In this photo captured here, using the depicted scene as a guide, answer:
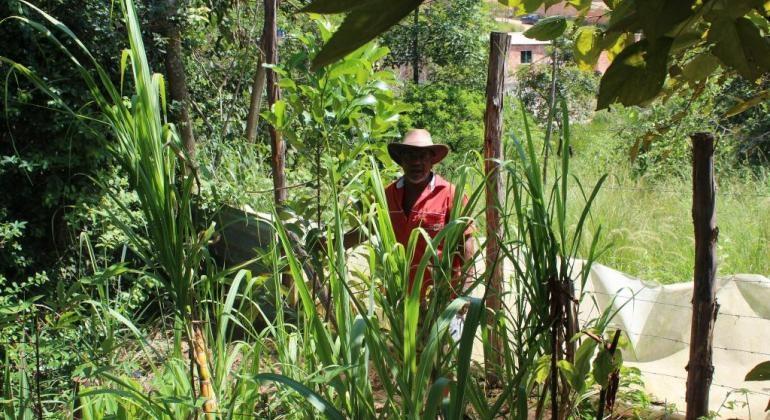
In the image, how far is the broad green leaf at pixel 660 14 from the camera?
1.17 feet

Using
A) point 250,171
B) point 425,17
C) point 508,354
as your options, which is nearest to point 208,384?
point 508,354

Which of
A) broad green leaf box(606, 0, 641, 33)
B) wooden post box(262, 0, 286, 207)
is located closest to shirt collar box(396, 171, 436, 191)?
wooden post box(262, 0, 286, 207)

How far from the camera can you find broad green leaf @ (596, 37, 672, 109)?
45 centimetres

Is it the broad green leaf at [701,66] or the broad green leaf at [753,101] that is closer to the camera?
the broad green leaf at [701,66]

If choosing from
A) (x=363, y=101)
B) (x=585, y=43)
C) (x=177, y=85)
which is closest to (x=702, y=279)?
(x=363, y=101)

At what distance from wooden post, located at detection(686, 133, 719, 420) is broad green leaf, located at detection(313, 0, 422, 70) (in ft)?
5.77

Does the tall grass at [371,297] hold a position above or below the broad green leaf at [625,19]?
below

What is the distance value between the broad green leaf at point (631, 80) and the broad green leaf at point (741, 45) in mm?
49

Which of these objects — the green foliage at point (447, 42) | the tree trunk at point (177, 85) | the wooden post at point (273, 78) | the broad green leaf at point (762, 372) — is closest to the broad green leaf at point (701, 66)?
the broad green leaf at point (762, 372)

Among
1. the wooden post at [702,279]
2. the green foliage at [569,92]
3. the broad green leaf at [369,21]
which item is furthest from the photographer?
the green foliage at [569,92]

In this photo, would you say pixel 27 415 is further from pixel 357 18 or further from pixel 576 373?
pixel 357 18

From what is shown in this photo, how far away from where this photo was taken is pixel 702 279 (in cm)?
201

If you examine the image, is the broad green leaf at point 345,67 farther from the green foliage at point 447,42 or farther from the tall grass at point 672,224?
the green foliage at point 447,42

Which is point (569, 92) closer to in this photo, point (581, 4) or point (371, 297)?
point (371, 297)
